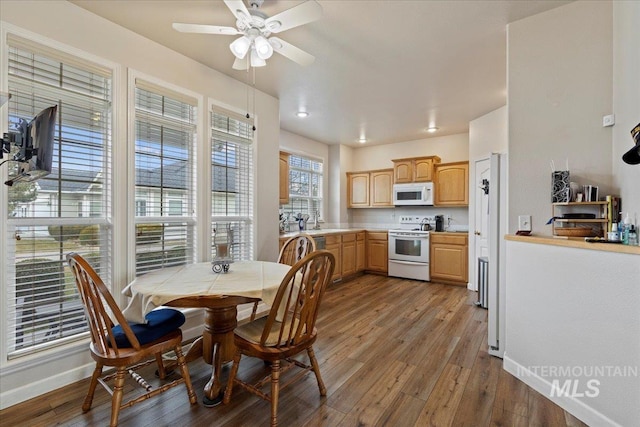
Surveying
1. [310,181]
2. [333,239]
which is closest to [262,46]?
[333,239]

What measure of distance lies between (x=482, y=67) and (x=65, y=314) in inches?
166

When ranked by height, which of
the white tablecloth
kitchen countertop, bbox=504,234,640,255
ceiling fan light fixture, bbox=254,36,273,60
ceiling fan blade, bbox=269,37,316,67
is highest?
ceiling fan blade, bbox=269,37,316,67

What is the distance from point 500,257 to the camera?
2.55 metres

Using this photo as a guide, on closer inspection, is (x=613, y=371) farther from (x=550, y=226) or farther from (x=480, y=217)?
(x=480, y=217)

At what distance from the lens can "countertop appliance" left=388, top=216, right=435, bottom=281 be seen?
17.1 feet

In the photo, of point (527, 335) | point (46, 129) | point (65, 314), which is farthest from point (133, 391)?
point (527, 335)

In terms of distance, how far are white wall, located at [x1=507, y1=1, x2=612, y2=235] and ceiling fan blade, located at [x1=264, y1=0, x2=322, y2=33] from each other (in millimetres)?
1714

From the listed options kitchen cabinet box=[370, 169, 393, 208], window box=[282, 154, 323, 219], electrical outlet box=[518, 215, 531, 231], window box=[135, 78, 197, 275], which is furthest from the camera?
kitchen cabinet box=[370, 169, 393, 208]

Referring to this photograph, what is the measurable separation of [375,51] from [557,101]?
4.95ft

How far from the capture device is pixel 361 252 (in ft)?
19.4

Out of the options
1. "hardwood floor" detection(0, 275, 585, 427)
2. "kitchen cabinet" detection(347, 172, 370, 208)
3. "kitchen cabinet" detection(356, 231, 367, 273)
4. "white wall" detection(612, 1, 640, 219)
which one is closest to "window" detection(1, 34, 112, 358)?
"hardwood floor" detection(0, 275, 585, 427)

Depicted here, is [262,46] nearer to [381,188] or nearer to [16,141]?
[16,141]

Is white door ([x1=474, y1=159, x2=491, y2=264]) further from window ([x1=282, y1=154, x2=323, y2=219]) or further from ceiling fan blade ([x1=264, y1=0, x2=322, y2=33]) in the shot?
ceiling fan blade ([x1=264, y1=0, x2=322, y2=33])

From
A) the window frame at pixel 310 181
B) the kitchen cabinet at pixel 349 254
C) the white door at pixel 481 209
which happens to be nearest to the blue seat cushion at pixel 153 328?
the window frame at pixel 310 181
